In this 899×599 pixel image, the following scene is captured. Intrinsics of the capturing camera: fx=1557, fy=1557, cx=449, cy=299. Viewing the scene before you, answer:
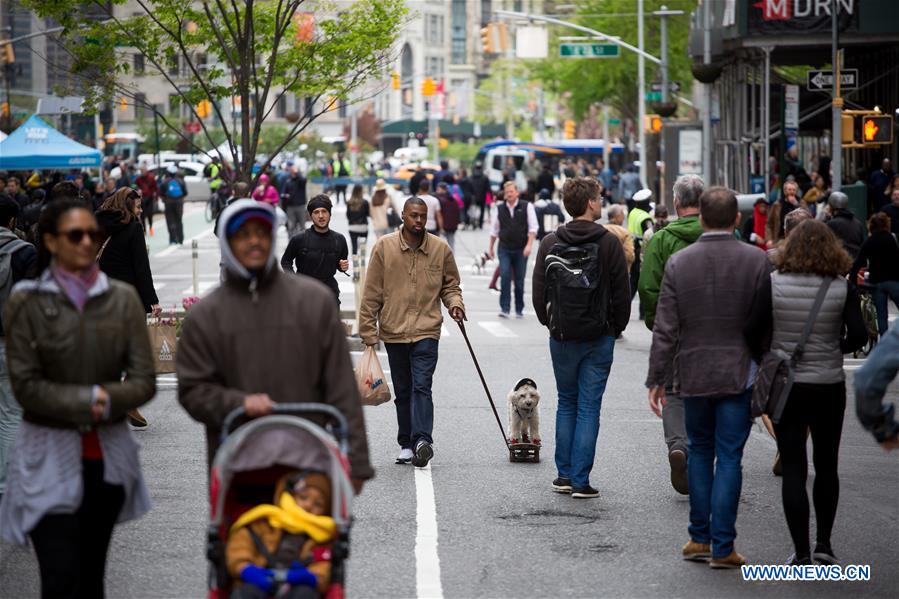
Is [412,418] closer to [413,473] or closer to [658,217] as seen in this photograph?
[413,473]

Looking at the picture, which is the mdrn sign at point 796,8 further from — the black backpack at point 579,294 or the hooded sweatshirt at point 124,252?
the black backpack at point 579,294

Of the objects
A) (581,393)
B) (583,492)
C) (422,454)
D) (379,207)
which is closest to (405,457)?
(422,454)

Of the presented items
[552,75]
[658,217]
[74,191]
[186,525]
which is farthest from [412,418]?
[552,75]

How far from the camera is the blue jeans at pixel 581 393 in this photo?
938 cm

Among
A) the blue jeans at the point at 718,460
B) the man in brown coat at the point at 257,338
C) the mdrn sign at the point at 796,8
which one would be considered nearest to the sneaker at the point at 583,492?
the blue jeans at the point at 718,460

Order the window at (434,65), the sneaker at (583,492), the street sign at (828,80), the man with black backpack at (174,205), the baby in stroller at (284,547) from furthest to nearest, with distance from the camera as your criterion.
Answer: the window at (434,65), the man with black backpack at (174,205), the street sign at (828,80), the sneaker at (583,492), the baby in stroller at (284,547)

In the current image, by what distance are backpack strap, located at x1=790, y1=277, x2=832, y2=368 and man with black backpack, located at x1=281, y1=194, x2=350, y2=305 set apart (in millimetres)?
6417

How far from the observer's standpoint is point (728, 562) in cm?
768

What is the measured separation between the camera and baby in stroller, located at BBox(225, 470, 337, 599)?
5.16 metres

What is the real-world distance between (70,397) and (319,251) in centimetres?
788

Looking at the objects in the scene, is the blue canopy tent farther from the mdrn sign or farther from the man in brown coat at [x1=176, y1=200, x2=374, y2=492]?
the man in brown coat at [x1=176, y1=200, x2=374, y2=492]

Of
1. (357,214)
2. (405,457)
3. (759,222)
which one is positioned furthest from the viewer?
(357,214)

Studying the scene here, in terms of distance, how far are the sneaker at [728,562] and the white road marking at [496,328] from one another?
40.3 feet

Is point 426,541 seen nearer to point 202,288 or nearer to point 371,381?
point 371,381
